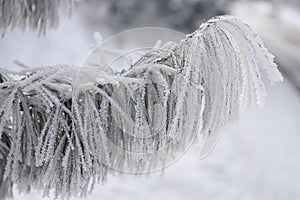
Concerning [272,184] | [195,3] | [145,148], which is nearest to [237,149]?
[272,184]

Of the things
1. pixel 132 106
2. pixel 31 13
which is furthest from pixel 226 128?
pixel 132 106

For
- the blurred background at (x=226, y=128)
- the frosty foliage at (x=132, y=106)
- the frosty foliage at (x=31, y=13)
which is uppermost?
the blurred background at (x=226, y=128)

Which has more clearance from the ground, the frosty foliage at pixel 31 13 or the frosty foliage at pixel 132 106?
the frosty foliage at pixel 31 13

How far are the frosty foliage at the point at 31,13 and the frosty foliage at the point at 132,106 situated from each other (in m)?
0.55

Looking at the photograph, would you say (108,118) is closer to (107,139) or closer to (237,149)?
(107,139)

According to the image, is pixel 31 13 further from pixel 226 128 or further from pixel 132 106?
pixel 226 128

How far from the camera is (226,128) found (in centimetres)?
521

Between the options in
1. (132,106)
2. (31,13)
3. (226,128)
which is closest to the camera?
(132,106)

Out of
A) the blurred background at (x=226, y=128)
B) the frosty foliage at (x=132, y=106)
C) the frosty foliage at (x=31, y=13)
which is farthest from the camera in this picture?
the blurred background at (x=226, y=128)

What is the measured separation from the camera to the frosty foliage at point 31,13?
85.7 inches

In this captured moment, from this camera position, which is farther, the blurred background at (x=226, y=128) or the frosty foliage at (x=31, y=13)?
the blurred background at (x=226, y=128)

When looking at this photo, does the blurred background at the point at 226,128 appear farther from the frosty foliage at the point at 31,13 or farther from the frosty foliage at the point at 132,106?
the frosty foliage at the point at 132,106

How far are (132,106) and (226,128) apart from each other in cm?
369

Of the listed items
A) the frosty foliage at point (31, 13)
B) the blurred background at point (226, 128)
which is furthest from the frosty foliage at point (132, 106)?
the blurred background at point (226, 128)
